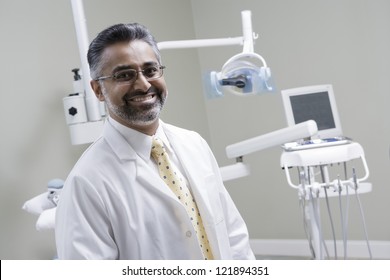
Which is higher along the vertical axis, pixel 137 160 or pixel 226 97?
pixel 226 97

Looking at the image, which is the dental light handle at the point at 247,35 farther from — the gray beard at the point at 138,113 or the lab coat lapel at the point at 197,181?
the gray beard at the point at 138,113

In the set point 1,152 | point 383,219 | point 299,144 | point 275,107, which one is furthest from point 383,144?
point 1,152

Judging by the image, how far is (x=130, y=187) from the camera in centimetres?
131

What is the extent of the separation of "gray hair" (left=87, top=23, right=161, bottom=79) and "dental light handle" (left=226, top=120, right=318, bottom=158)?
102 cm

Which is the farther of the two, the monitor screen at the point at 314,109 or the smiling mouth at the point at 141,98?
the monitor screen at the point at 314,109

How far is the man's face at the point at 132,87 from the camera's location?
4.26ft

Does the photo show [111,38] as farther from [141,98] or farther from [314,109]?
[314,109]

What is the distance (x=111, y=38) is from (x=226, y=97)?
2658mm

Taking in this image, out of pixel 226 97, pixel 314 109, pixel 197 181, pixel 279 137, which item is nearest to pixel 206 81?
pixel 279 137

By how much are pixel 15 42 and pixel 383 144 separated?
2163 millimetres

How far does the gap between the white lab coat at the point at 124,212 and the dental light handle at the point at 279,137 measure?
2.81 feet

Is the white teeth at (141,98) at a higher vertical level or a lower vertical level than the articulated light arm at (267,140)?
→ higher

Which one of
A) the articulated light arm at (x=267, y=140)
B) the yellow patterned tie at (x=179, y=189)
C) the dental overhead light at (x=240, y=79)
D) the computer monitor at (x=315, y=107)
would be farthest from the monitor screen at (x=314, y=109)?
the yellow patterned tie at (x=179, y=189)
